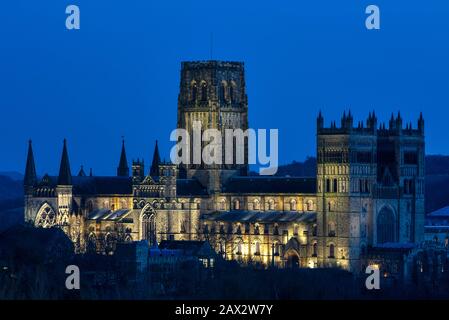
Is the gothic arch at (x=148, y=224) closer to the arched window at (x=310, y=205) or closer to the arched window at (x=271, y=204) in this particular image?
the arched window at (x=271, y=204)

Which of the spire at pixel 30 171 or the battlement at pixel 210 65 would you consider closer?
the battlement at pixel 210 65

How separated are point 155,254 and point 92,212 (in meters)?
21.6

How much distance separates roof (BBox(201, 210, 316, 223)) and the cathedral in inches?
2.5

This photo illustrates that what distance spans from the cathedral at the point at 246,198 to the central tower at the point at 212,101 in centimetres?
7

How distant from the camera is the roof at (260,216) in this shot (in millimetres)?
156750

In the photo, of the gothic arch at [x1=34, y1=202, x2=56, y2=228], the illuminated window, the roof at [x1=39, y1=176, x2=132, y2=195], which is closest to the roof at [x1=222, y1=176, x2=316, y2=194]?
the illuminated window

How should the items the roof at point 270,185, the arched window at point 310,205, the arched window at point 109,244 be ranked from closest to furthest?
the arched window at point 109,244, the arched window at point 310,205, the roof at point 270,185

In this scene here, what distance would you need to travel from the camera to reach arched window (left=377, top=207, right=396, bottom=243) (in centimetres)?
15500

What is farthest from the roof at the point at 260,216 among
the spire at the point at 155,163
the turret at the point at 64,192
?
the turret at the point at 64,192

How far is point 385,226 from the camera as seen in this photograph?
6122 inches

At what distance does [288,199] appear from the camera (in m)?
159

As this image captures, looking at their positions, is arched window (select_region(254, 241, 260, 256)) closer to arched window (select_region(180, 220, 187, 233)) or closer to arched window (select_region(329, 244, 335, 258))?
arched window (select_region(180, 220, 187, 233))
